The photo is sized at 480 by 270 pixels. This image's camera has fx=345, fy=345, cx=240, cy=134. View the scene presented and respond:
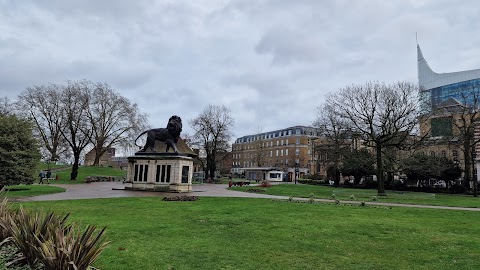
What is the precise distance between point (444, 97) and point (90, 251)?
307ft

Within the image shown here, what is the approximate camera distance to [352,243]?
29.2 feet

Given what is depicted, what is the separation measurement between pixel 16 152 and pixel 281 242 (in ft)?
73.2

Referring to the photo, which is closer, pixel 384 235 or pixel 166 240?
pixel 166 240

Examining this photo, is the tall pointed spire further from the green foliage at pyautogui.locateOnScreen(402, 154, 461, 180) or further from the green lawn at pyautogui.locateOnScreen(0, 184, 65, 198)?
the green lawn at pyautogui.locateOnScreen(0, 184, 65, 198)

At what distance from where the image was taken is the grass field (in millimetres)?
6906

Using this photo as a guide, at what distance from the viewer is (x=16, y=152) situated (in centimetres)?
2377

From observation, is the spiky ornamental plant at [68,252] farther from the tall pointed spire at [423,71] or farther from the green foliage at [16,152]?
the tall pointed spire at [423,71]

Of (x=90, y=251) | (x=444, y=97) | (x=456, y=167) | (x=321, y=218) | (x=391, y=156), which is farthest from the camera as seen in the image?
(x=444, y=97)

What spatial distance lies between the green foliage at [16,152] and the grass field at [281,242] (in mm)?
14274

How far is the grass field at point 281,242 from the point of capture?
22.7 ft

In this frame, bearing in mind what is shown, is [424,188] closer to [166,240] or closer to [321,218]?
[321,218]

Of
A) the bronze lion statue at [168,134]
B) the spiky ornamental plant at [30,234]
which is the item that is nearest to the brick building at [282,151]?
the bronze lion statue at [168,134]

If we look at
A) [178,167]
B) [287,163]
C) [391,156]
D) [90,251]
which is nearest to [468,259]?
[90,251]

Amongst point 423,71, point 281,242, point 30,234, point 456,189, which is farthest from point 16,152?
point 423,71
